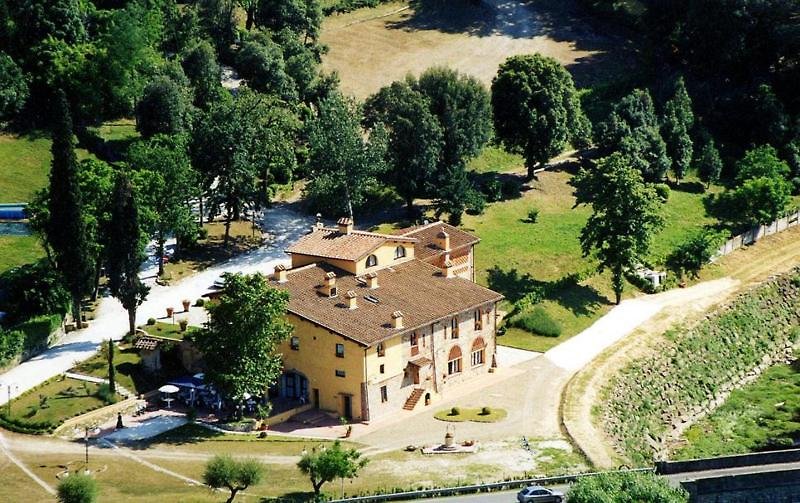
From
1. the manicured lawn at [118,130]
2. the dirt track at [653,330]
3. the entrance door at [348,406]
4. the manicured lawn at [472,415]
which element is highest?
the manicured lawn at [118,130]

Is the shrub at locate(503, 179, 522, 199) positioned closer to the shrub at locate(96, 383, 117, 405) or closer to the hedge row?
the hedge row

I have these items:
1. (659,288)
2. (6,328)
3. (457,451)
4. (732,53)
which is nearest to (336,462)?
(457,451)

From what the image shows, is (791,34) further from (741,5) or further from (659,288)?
(659,288)

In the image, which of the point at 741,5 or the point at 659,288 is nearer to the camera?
the point at 659,288

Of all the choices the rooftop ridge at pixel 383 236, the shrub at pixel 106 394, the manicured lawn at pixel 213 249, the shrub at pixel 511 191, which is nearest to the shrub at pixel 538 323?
the rooftop ridge at pixel 383 236

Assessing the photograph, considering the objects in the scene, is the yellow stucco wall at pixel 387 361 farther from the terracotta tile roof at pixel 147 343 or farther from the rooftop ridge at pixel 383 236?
the terracotta tile roof at pixel 147 343
